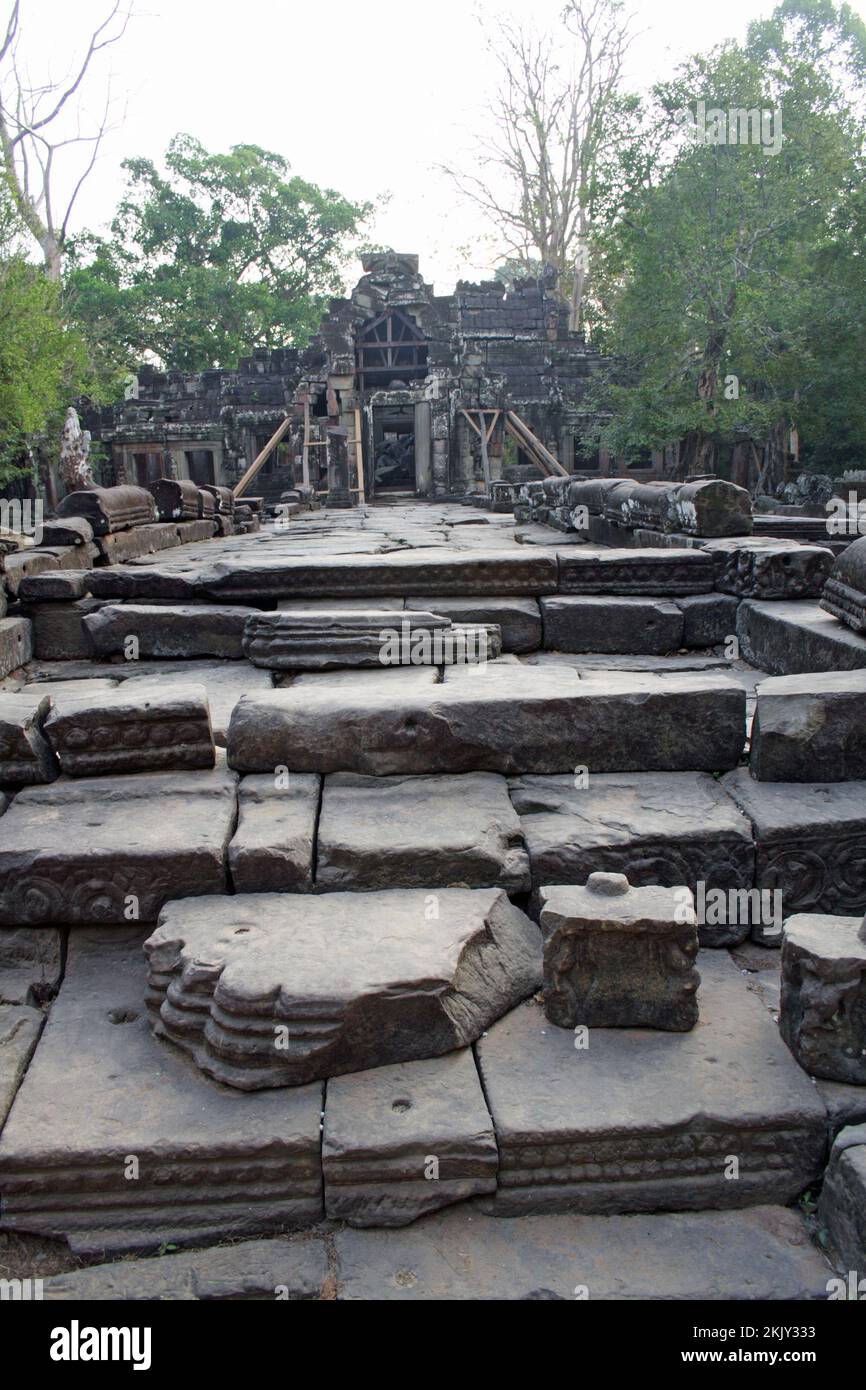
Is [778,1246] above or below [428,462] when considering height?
below

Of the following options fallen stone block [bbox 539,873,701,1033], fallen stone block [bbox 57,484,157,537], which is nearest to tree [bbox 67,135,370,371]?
fallen stone block [bbox 57,484,157,537]

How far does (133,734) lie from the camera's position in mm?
3676

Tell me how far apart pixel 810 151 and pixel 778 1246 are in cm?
2089

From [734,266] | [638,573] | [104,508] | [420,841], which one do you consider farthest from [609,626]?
[734,266]

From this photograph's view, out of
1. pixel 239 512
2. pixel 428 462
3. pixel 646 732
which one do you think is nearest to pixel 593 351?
pixel 428 462

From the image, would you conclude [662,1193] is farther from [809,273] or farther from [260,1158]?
[809,273]

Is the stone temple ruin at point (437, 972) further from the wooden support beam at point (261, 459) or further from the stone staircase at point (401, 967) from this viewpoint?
the wooden support beam at point (261, 459)

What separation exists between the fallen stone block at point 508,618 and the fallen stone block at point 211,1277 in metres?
3.75

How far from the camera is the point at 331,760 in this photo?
372 cm

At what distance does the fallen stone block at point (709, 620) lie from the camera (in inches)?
223

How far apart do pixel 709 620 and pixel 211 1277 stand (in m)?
4.45

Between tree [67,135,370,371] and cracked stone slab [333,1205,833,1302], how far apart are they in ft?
116

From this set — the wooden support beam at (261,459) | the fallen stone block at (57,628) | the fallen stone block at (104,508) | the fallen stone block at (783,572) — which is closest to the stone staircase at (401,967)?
the fallen stone block at (57,628)

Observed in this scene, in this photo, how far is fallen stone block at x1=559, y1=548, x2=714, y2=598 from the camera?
584 centimetres
